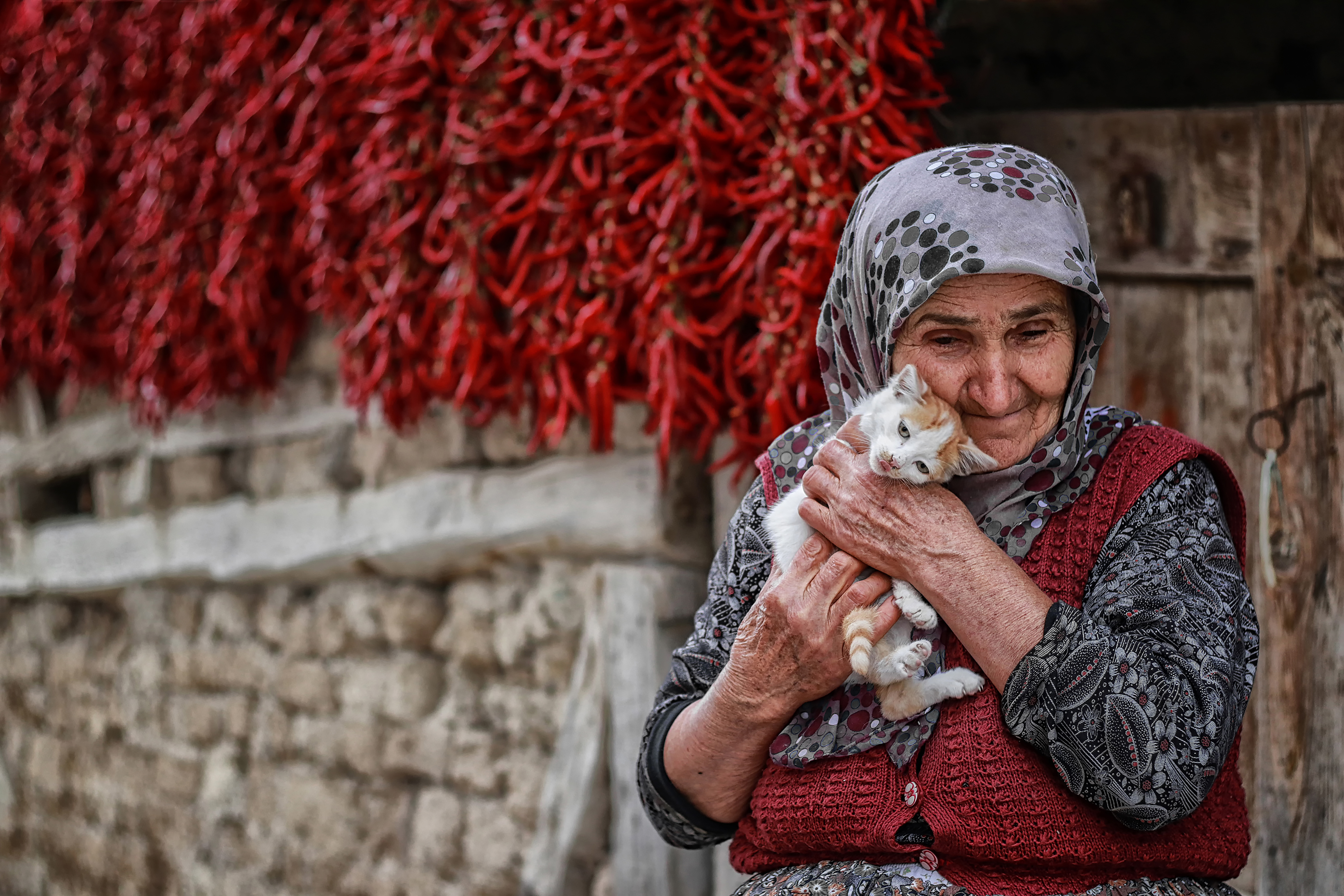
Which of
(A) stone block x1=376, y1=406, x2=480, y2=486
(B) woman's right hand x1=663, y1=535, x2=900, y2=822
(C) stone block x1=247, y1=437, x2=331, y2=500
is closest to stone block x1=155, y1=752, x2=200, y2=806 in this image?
(C) stone block x1=247, y1=437, x2=331, y2=500

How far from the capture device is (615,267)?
264 cm

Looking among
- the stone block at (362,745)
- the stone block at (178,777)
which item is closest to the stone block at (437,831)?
the stone block at (362,745)

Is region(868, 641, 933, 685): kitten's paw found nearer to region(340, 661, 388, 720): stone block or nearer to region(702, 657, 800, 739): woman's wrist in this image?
region(702, 657, 800, 739): woman's wrist

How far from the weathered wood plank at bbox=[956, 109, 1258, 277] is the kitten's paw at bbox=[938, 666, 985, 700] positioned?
123cm

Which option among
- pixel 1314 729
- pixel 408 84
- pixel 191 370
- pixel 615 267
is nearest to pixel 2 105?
pixel 191 370

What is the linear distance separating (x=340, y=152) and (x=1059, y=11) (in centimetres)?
189

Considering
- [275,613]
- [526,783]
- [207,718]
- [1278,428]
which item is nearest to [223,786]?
[207,718]

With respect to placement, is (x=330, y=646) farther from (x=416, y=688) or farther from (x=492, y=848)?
(x=492, y=848)

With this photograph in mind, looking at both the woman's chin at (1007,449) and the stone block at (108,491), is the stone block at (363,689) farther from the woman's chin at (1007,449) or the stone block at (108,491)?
the woman's chin at (1007,449)

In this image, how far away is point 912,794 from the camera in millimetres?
1490

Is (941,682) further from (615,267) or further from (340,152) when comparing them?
(340,152)

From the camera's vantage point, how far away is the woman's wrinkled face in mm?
1515

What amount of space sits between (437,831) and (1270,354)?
2.34 metres

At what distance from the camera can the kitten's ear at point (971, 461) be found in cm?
151
